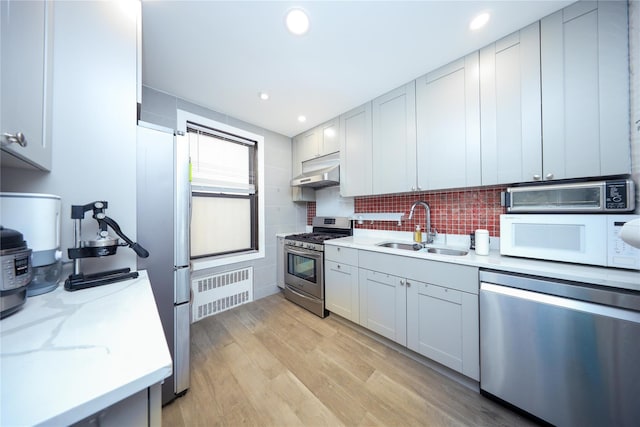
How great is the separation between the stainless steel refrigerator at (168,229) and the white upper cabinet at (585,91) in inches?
96.7

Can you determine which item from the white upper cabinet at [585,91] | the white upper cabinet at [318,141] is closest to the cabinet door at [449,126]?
the white upper cabinet at [585,91]

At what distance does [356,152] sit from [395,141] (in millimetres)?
475

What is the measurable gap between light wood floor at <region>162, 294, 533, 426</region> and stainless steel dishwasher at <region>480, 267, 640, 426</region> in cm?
23

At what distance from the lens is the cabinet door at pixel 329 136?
2.56m

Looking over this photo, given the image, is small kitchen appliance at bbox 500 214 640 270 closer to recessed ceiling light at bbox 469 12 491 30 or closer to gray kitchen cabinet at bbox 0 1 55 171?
recessed ceiling light at bbox 469 12 491 30

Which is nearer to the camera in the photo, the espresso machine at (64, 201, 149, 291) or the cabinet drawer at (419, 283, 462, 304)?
the espresso machine at (64, 201, 149, 291)

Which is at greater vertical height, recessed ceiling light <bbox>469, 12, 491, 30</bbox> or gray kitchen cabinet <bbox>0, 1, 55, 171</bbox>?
recessed ceiling light <bbox>469, 12, 491, 30</bbox>

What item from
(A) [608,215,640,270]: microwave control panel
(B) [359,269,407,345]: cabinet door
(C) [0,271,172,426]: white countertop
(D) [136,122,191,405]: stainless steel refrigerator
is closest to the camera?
(C) [0,271,172,426]: white countertop

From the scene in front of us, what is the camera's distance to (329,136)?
2.64 metres

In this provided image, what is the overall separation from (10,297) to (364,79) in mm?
2433

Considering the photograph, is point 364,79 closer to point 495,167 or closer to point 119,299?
point 495,167

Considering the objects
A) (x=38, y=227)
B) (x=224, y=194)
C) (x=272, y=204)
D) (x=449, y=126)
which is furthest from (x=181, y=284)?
(x=449, y=126)

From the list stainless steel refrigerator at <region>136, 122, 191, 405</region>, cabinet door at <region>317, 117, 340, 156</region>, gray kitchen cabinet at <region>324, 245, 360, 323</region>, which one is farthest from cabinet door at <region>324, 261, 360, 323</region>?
cabinet door at <region>317, 117, 340, 156</region>

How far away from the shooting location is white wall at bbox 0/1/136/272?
2.99 ft
